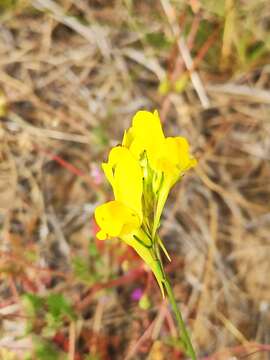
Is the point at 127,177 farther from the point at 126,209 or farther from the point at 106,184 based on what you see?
the point at 106,184

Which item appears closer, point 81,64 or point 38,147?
point 38,147

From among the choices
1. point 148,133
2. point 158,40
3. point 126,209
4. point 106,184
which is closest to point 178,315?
point 126,209

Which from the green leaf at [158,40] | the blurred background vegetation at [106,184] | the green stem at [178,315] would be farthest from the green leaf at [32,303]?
the green leaf at [158,40]

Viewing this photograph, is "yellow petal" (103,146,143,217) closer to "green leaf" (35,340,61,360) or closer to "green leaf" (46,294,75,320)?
"green leaf" (46,294,75,320)

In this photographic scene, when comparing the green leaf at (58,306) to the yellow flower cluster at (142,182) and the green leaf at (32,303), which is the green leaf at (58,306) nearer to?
the green leaf at (32,303)

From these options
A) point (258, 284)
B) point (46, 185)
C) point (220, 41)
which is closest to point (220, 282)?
point (258, 284)

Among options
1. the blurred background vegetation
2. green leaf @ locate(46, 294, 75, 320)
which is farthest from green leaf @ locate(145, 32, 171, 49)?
green leaf @ locate(46, 294, 75, 320)

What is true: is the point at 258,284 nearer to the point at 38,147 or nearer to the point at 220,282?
the point at 220,282
